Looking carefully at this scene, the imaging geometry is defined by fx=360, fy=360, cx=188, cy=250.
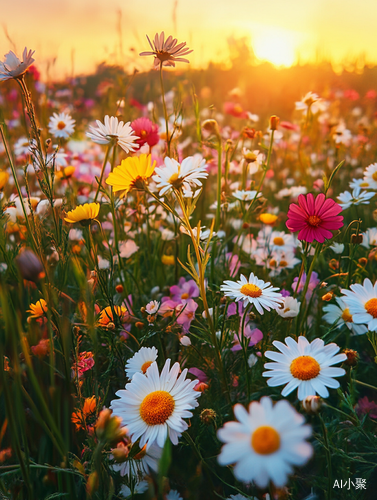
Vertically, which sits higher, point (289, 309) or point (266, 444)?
point (289, 309)

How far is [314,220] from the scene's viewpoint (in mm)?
688

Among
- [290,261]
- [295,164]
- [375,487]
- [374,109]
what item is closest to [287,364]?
[375,487]

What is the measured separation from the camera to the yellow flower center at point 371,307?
2.00 feet

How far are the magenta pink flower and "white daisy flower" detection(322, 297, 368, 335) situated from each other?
164mm

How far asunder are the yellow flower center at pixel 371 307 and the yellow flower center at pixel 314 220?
0.55 ft

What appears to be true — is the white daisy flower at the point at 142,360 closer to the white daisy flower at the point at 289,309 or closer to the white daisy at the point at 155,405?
the white daisy at the point at 155,405

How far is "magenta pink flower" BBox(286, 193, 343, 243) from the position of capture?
0.68 metres

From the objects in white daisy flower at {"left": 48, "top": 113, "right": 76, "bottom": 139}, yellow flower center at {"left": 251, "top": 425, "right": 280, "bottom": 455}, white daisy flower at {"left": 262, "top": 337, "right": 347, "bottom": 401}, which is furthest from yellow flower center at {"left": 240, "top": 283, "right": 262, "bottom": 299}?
white daisy flower at {"left": 48, "top": 113, "right": 76, "bottom": 139}

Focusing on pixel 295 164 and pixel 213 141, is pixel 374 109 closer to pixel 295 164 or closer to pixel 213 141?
pixel 295 164

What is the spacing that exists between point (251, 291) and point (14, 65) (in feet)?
2.03

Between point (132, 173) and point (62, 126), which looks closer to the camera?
point (132, 173)

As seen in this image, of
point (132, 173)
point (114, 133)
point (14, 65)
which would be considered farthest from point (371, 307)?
point (14, 65)

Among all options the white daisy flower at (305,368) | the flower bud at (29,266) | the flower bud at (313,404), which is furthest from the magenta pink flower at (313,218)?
the flower bud at (29,266)

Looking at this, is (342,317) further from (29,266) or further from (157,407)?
(29,266)
